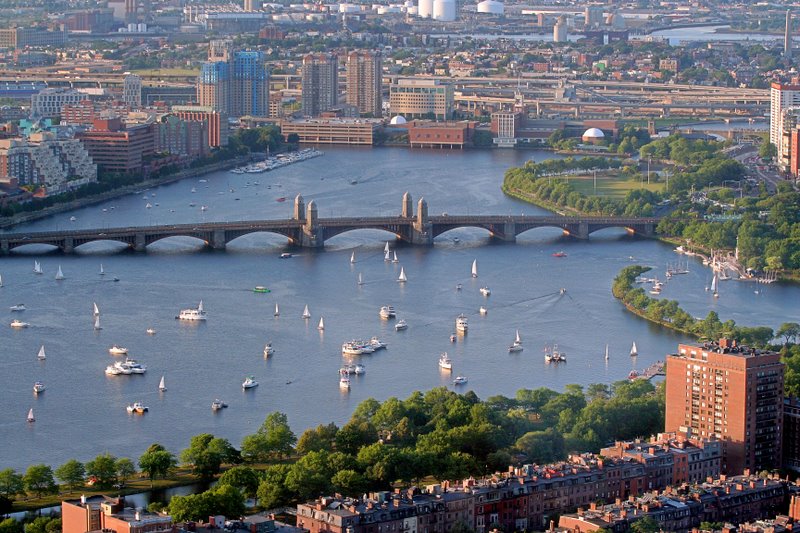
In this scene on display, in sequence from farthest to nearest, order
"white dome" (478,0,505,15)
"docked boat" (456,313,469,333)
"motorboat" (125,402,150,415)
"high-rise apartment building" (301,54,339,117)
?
"white dome" (478,0,505,15)
"high-rise apartment building" (301,54,339,117)
"docked boat" (456,313,469,333)
"motorboat" (125,402,150,415)

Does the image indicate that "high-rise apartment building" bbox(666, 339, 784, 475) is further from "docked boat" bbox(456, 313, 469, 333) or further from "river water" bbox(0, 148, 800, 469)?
"docked boat" bbox(456, 313, 469, 333)

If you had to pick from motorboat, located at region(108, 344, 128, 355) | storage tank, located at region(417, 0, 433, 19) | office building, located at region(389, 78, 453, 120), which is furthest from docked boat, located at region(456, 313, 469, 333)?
storage tank, located at region(417, 0, 433, 19)

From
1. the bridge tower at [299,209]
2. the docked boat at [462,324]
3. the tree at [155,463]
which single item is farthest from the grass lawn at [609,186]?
the tree at [155,463]

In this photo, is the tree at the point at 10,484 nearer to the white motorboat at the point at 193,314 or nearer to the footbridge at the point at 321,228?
the white motorboat at the point at 193,314

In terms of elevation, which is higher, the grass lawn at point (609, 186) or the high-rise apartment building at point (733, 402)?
the high-rise apartment building at point (733, 402)

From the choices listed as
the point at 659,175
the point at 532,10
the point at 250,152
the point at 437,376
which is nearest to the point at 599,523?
the point at 437,376

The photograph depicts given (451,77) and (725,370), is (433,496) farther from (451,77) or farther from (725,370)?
(451,77)

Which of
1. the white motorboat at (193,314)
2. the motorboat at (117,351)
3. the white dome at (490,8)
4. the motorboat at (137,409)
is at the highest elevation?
the white dome at (490,8)
